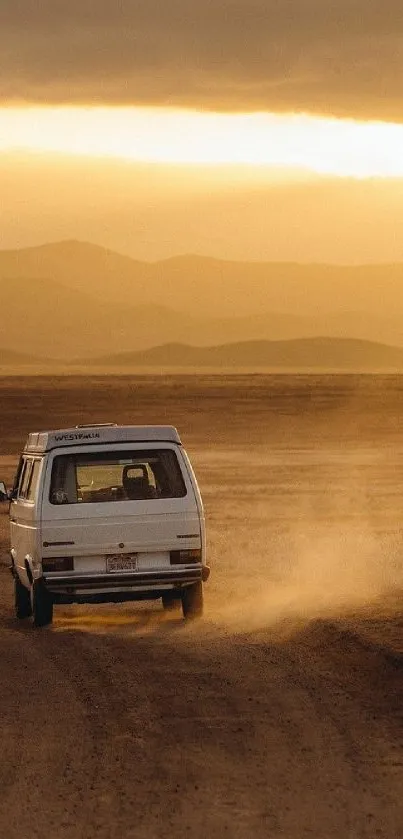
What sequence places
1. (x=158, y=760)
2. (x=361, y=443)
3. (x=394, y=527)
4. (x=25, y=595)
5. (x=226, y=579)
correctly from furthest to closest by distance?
(x=361, y=443) → (x=394, y=527) → (x=226, y=579) → (x=25, y=595) → (x=158, y=760)

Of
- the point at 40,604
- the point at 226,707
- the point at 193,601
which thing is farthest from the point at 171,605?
the point at 226,707

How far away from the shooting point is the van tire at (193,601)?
1802 cm

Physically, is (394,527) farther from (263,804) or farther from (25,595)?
(263,804)

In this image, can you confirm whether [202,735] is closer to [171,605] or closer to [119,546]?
[119,546]

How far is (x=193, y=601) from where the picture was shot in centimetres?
1814

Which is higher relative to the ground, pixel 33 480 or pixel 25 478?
pixel 25 478

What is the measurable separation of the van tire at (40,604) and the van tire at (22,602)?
1.05 metres

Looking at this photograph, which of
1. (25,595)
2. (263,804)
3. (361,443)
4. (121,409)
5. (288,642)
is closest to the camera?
(263,804)

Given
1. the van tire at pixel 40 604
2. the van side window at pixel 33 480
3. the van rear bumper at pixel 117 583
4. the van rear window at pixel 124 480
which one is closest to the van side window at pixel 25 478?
the van side window at pixel 33 480

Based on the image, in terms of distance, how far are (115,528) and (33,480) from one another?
147cm

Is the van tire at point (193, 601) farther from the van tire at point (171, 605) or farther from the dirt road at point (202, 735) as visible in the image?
the van tire at point (171, 605)

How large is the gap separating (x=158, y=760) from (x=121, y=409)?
101 m

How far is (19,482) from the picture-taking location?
796 inches

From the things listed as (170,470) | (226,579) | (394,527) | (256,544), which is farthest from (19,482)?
(394,527)
